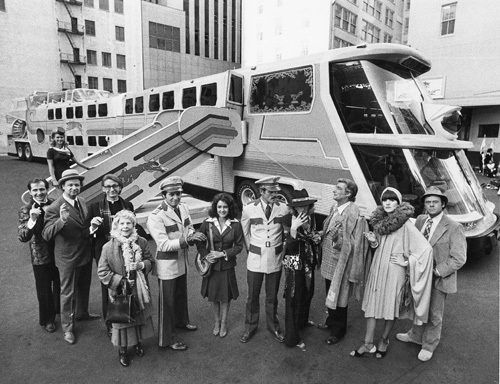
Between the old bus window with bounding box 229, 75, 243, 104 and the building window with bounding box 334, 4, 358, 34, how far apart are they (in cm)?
2703

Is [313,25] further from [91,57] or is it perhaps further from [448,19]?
[91,57]

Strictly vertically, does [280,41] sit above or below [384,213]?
above

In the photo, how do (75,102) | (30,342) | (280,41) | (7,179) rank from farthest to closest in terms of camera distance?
(280,41) → (75,102) → (7,179) → (30,342)

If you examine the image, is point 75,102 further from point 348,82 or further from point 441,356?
point 441,356

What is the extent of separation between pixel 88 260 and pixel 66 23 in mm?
38154

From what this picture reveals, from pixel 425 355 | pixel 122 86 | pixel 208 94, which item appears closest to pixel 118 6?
pixel 122 86

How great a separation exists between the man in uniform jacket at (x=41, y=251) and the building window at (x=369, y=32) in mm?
36497

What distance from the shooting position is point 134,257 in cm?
305

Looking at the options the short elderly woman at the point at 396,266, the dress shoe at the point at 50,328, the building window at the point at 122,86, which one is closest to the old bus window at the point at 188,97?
the dress shoe at the point at 50,328

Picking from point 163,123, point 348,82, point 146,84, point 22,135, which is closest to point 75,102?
point 22,135

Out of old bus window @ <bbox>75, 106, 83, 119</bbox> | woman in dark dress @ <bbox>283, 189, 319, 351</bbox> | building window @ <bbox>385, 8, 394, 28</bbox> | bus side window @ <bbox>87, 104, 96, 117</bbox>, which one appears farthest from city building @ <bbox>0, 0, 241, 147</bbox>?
woman in dark dress @ <bbox>283, 189, 319, 351</bbox>

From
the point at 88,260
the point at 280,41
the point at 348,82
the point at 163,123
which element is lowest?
the point at 88,260

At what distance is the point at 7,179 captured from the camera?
45.5 ft

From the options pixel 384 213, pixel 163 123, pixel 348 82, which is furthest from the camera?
pixel 163 123
